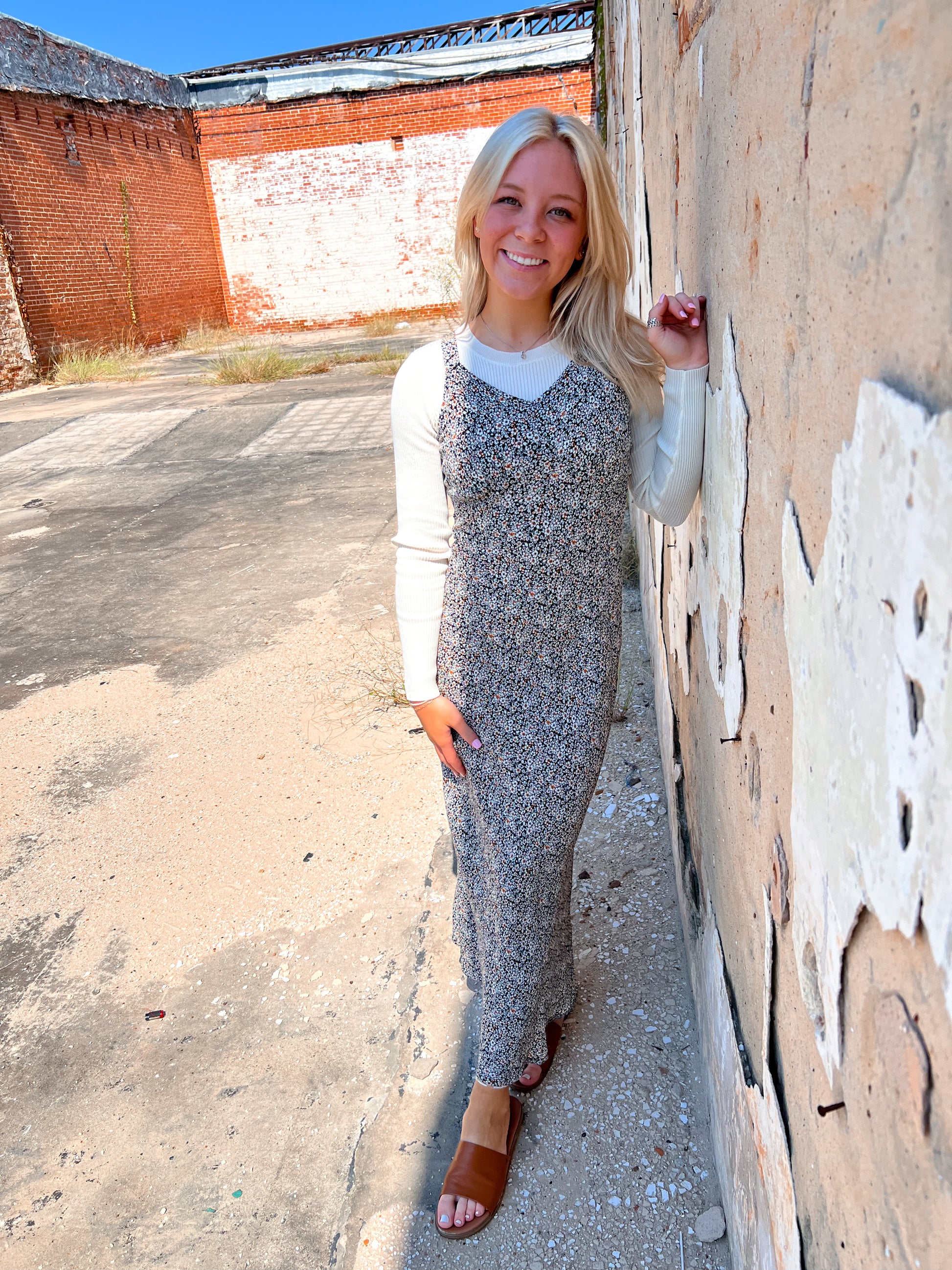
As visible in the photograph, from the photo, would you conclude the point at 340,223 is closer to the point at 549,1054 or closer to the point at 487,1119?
the point at 549,1054

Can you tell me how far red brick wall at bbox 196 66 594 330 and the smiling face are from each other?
53.6 ft

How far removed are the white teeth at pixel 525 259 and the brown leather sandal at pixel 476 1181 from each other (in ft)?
5.12

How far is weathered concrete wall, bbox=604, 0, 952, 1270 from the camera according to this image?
49 centimetres

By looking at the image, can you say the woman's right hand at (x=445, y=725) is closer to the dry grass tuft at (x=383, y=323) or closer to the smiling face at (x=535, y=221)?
the smiling face at (x=535, y=221)

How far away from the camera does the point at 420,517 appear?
1535mm

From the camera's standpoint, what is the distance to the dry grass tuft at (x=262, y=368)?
11102 millimetres

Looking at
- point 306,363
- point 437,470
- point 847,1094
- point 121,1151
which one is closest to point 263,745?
point 121,1151

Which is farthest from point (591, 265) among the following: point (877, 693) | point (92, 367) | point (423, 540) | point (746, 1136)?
point (92, 367)

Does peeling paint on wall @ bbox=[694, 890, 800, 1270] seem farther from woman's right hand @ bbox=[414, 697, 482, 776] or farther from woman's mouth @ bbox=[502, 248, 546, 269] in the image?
woman's mouth @ bbox=[502, 248, 546, 269]

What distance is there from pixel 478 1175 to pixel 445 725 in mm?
820

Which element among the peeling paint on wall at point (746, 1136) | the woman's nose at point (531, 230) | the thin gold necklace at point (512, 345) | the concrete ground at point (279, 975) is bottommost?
the concrete ground at point (279, 975)

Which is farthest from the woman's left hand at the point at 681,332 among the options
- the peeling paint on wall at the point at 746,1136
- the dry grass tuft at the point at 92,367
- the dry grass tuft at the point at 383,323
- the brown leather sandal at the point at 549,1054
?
the dry grass tuft at the point at 383,323

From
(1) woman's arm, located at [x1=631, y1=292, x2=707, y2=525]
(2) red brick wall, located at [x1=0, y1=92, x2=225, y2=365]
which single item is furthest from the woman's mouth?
(2) red brick wall, located at [x1=0, y1=92, x2=225, y2=365]

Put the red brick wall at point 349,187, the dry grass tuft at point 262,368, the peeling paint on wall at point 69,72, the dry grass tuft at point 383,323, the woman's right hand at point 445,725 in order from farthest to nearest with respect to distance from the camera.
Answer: the red brick wall at point 349,187
the dry grass tuft at point 383,323
the peeling paint on wall at point 69,72
the dry grass tuft at point 262,368
the woman's right hand at point 445,725
